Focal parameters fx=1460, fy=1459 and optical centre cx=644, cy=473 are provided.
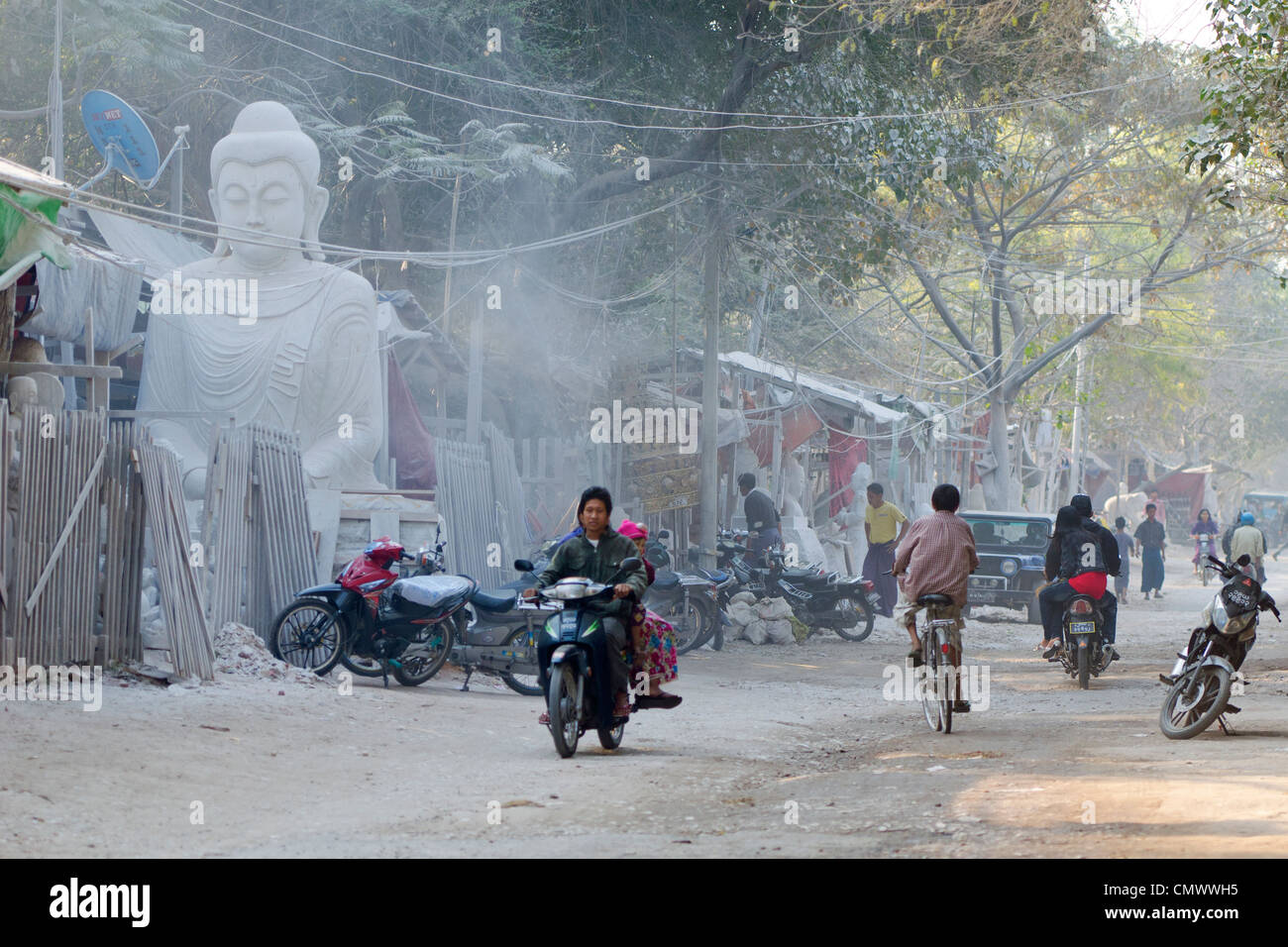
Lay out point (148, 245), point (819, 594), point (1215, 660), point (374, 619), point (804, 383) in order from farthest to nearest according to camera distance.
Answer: point (804, 383) → point (819, 594) → point (148, 245) → point (374, 619) → point (1215, 660)

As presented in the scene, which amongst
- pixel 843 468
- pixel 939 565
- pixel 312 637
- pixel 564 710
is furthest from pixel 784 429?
pixel 564 710

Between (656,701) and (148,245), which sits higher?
(148,245)

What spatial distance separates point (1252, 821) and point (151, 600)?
7748mm

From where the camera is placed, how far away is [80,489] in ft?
31.7

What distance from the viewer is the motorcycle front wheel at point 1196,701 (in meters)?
9.03

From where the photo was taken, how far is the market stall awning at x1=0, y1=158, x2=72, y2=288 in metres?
9.42

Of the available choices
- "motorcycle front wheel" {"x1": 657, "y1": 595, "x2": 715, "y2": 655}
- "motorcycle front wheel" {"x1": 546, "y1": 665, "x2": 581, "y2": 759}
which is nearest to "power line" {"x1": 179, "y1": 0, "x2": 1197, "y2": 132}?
"motorcycle front wheel" {"x1": 657, "y1": 595, "x2": 715, "y2": 655}

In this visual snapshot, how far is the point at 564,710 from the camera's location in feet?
26.9

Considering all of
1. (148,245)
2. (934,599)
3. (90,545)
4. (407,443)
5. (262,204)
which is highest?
(262,204)

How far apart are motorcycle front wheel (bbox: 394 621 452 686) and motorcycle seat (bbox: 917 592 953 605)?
4.07 meters

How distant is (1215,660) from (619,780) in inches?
159

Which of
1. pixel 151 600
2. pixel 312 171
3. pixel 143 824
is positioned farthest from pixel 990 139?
pixel 143 824

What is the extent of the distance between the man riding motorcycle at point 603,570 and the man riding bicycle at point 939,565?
85.4 inches

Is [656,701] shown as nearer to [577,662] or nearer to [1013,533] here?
[577,662]
